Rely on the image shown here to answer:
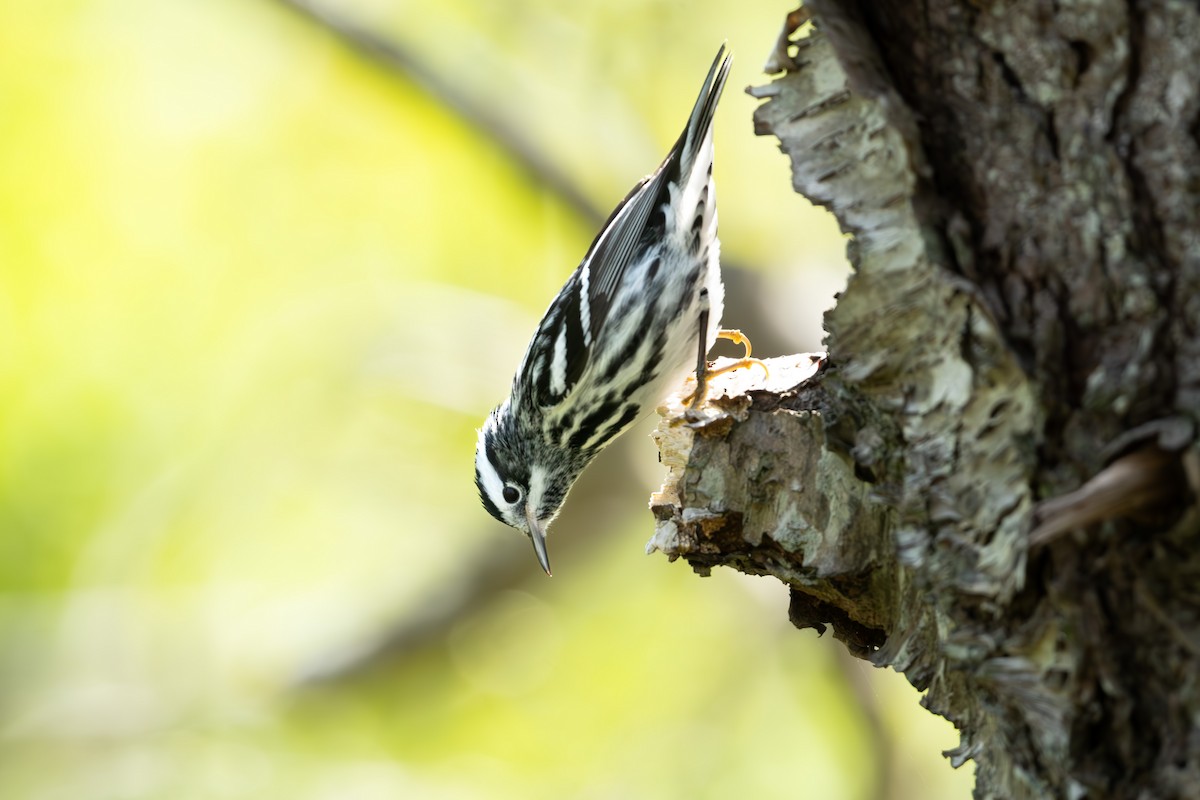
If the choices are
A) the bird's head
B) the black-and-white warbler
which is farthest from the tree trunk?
the bird's head

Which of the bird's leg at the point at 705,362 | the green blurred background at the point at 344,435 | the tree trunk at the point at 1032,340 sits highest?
the green blurred background at the point at 344,435

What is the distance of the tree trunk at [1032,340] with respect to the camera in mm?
1656

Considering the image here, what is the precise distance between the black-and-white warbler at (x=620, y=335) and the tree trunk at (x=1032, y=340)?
2.09 meters

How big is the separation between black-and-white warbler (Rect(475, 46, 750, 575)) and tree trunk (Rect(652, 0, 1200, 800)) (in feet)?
6.86

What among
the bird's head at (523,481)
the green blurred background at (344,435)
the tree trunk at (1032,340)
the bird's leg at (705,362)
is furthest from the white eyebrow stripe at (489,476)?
the tree trunk at (1032,340)

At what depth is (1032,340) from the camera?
177cm

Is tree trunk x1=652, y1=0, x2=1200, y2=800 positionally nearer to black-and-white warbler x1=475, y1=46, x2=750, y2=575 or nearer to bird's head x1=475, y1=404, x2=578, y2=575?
black-and-white warbler x1=475, y1=46, x2=750, y2=575

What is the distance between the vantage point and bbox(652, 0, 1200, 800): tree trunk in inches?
65.2

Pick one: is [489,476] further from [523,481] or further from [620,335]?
[620,335]

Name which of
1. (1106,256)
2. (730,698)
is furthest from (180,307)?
(1106,256)

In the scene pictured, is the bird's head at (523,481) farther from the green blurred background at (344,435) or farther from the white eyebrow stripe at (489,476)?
the green blurred background at (344,435)

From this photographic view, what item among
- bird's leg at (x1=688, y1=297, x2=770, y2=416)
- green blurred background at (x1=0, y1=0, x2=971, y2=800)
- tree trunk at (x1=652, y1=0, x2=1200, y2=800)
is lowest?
tree trunk at (x1=652, y1=0, x2=1200, y2=800)

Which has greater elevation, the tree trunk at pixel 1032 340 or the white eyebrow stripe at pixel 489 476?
the white eyebrow stripe at pixel 489 476

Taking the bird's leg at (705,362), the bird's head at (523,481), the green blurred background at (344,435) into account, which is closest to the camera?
the bird's leg at (705,362)
